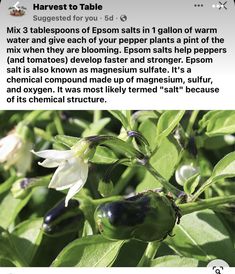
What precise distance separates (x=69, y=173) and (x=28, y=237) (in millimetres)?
193

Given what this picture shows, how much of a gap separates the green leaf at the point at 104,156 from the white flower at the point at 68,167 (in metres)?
0.07

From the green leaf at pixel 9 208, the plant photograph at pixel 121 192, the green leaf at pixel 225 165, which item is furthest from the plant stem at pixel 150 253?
the green leaf at pixel 9 208

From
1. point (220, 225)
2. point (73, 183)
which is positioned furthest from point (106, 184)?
point (220, 225)

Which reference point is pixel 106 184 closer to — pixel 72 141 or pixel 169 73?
pixel 72 141

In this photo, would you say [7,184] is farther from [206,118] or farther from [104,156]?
[206,118]

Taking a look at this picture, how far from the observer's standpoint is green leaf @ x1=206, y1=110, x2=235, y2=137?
26.2 inches

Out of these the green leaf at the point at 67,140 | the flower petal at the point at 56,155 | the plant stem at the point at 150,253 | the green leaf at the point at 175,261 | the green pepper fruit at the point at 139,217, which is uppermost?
the green leaf at the point at 67,140

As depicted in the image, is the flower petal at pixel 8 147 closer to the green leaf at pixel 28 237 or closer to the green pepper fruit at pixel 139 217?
the green leaf at pixel 28 237

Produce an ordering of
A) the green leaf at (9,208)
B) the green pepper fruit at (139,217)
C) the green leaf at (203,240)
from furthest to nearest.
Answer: the green leaf at (9,208)
the green leaf at (203,240)
the green pepper fruit at (139,217)

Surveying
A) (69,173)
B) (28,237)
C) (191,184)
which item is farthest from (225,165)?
(28,237)

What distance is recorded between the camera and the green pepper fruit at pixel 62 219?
0.68 m

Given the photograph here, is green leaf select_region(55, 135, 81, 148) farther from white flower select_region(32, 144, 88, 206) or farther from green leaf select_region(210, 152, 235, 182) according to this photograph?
green leaf select_region(210, 152, 235, 182)

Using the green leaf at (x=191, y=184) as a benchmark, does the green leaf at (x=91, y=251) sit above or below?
below

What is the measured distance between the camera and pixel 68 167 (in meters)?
0.57
